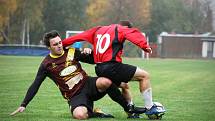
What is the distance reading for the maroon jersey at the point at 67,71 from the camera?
28.5 ft

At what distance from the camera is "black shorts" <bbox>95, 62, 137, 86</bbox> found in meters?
8.33

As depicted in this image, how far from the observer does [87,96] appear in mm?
8789

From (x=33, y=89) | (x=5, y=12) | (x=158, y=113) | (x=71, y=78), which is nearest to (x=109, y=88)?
(x=71, y=78)

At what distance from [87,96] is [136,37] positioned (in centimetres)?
135

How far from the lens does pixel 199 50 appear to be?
72.6m

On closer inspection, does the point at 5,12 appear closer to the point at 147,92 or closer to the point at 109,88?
the point at 109,88

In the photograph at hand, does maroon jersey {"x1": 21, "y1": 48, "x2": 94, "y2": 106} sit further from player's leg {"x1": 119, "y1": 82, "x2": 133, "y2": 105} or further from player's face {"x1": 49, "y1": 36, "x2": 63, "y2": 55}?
player's leg {"x1": 119, "y1": 82, "x2": 133, "y2": 105}

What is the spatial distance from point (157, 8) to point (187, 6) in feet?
26.0

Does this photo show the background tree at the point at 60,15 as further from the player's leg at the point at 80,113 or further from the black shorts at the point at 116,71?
the black shorts at the point at 116,71

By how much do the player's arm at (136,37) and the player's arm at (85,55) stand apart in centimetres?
69

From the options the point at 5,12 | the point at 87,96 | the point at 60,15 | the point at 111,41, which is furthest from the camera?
the point at 60,15

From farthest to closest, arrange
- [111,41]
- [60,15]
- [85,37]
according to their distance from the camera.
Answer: [60,15]
[85,37]
[111,41]

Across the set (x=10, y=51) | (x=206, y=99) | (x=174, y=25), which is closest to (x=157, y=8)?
(x=174, y=25)

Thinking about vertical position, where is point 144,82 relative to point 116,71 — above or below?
below
